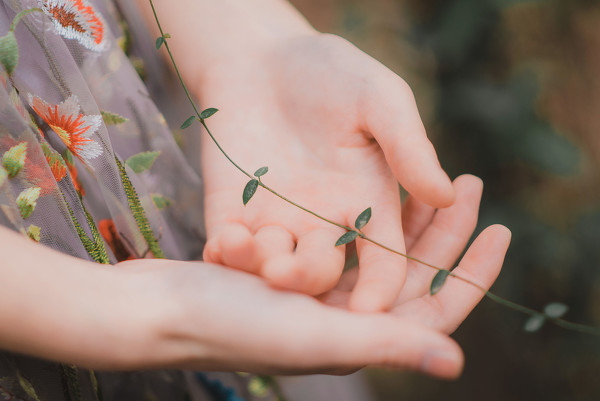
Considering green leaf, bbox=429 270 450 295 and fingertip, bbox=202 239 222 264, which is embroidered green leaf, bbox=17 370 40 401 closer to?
fingertip, bbox=202 239 222 264

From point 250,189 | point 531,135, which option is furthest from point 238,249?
point 531,135

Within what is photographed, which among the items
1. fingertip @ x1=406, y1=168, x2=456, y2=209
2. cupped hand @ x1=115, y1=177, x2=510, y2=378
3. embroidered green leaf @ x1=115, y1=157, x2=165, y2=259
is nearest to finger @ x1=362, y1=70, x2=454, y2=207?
fingertip @ x1=406, y1=168, x2=456, y2=209

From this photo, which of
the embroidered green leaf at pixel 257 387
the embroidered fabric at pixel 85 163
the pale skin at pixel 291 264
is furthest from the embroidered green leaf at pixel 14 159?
the embroidered green leaf at pixel 257 387

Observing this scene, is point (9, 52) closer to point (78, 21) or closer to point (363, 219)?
point (78, 21)

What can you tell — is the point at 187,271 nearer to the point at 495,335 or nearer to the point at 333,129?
the point at 333,129

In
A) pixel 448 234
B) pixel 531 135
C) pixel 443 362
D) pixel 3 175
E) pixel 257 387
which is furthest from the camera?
pixel 531 135

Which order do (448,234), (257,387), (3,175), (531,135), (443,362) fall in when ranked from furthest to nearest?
(531,135) < (257,387) < (448,234) < (3,175) < (443,362)
